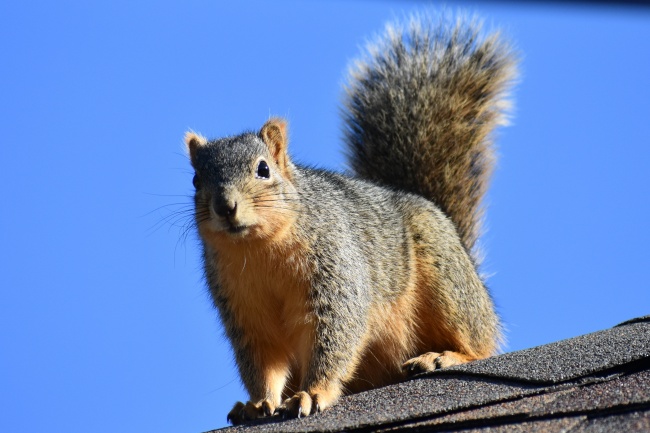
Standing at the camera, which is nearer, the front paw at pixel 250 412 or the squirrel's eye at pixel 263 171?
the front paw at pixel 250 412

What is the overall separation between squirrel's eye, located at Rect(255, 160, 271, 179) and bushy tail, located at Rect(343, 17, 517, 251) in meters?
1.71

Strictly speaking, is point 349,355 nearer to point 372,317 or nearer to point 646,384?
point 372,317

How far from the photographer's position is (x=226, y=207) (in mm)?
3752

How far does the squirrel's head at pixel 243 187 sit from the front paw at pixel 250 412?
0.72 m

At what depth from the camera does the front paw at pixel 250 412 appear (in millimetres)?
3803

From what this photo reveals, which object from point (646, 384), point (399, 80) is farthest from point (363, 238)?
point (646, 384)

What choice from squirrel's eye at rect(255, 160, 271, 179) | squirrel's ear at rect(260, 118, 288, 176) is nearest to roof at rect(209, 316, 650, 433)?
squirrel's eye at rect(255, 160, 271, 179)

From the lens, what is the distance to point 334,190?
4.80m

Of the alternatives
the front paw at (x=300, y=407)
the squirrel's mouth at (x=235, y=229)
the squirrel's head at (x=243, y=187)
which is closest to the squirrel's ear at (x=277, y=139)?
the squirrel's head at (x=243, y=187)

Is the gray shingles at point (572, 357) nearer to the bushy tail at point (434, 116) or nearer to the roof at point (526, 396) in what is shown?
the roof at point (526, 396)

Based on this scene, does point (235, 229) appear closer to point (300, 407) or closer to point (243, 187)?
point (243, 187)

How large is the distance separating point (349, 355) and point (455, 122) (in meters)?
2.27

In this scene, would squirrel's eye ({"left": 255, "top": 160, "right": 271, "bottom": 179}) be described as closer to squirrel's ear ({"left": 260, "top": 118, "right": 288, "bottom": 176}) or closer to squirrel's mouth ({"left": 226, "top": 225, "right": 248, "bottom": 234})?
squirrel's ear ({"left": 260, "top": 118, "right": 288, "bottom": 176})

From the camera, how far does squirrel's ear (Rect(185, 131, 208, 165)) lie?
4607 mm
